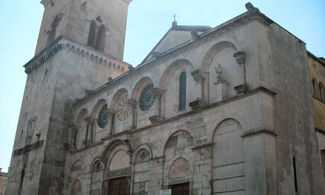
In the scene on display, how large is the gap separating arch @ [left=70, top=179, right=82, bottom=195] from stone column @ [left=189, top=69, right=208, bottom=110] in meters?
9.45

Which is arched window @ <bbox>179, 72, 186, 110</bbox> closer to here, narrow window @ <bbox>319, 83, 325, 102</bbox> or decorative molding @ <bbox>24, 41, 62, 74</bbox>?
narrow window @ <bbox>319, 83, 325, 102</bbox>

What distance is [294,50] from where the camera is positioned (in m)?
16.3

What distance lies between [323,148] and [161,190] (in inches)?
274

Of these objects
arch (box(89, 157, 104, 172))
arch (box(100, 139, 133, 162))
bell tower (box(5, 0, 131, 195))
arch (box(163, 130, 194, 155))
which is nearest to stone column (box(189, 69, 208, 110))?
arch (box(163, 130, 194, 155))

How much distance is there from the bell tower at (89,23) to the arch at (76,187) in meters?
9.85

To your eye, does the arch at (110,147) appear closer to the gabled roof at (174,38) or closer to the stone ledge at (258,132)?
the gabled roof at (174,38)

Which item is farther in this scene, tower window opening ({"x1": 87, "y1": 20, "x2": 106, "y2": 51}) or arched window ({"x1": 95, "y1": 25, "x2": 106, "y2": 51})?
arched window ({"x1": 95, "y1": 25, "x2": 106, "y2": 51})

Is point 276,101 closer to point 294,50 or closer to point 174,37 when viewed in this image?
point 294,50

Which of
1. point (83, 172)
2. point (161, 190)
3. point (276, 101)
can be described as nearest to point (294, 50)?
point (276, 101)

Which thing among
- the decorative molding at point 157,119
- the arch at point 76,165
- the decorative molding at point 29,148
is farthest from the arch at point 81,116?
the decorative molding at point 157,119

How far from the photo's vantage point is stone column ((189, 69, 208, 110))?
51.1ft

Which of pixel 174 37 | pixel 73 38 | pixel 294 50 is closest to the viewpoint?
pixel 294 50

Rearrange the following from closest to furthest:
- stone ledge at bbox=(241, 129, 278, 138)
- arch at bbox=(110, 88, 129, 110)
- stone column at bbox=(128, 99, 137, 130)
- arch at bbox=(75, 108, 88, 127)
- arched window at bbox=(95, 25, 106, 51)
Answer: stone ledge at bbox=(241, 129, 278, 138) < stone column at bbox=(128, 99, 137, 130) < arch at bbox=(110, 88, 129, 110) < arch at bbox=(75, 108, 88, 127) < arched window at bbox=(95, 25, 106, 51)

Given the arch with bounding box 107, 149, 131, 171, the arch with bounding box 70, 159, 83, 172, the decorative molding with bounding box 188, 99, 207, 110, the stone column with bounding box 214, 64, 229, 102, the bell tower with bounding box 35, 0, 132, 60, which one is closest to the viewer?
the stone column with bounding box 214, 64, 229, 102
